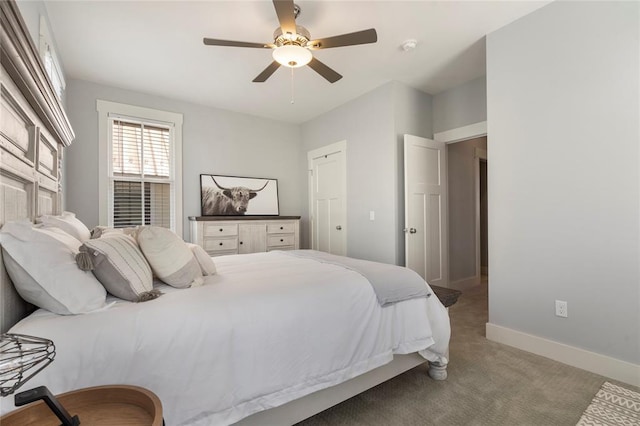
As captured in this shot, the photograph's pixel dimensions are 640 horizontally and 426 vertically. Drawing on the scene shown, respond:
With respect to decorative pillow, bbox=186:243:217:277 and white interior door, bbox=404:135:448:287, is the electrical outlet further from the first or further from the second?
decorative pillow, bbox=186:243:217:277

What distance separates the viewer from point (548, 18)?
7.66 ft

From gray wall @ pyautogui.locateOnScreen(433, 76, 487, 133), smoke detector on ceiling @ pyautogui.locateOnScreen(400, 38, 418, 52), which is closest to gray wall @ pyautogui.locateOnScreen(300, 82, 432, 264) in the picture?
gray wall @ pyautogui.locateOnScreen(433, 76, 487, 133)

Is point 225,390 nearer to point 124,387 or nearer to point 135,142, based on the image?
point 124,387

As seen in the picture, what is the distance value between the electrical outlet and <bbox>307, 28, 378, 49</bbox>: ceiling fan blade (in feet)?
7.91

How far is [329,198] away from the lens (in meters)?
4.62

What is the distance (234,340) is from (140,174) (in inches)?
135

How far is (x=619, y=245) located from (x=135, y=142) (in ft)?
16.1

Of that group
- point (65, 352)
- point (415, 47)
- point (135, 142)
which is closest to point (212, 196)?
point (135, 142)

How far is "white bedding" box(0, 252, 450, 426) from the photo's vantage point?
1.04 m

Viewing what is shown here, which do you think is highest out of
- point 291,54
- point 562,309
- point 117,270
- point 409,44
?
point 409,44

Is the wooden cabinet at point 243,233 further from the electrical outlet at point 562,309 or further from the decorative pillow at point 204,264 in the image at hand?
the electrical outlet at point 562,309

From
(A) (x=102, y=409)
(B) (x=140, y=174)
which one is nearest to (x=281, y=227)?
(B) (x=140, y=174)

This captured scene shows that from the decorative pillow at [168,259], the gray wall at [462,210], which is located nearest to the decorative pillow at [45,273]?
the decorative pillow at [168,259]

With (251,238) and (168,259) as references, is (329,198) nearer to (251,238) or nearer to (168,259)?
(251,238)
